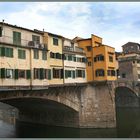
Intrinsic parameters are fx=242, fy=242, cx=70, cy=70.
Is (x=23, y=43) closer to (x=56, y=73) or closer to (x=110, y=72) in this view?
(x=56, y=73)

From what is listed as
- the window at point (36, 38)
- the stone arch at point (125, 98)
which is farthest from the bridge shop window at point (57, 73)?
the stone arch at point (125, 98)

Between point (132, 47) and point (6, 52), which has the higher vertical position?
point (132, 47)

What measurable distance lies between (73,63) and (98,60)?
14.2 ft

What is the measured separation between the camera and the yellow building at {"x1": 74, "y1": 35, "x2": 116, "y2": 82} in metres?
34.3

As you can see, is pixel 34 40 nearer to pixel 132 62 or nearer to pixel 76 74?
pixel 76 74

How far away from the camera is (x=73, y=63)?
32.4 metres

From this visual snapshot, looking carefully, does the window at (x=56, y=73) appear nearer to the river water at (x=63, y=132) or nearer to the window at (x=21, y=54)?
the window at (x=21, y=54)

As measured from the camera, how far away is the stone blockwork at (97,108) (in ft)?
108

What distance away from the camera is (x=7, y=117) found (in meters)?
41.2

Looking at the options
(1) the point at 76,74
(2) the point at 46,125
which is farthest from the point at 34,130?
(1) the point at 76,74

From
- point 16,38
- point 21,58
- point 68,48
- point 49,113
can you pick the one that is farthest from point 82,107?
point 16,38

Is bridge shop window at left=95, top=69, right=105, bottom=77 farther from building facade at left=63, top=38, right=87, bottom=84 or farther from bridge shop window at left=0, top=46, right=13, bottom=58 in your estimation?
bridge shop window at left=0, top=46, right=13, bottom=58

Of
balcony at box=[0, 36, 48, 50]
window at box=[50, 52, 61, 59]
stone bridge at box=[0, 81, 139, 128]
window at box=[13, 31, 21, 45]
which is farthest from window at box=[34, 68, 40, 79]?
stone bridge at box=[0, 81, 139, 128]

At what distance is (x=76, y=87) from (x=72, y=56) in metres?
4.26
